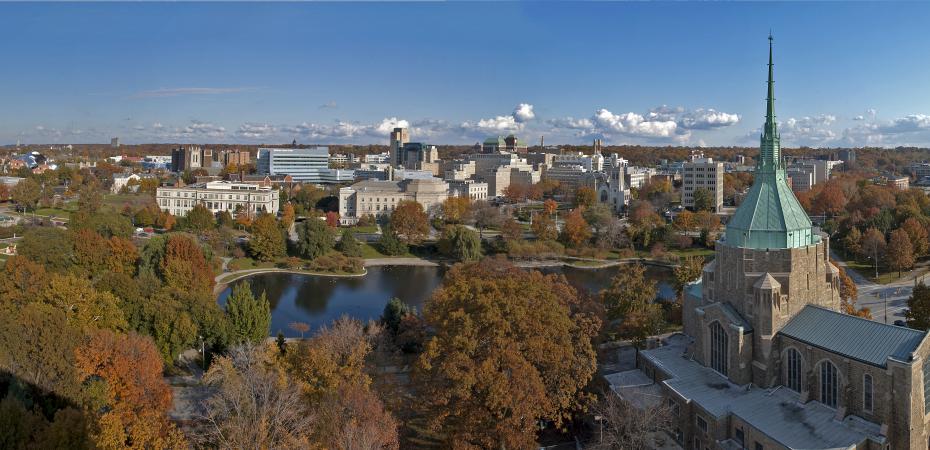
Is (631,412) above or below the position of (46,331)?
below

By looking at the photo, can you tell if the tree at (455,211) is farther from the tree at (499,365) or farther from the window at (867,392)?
the window at (867,392)

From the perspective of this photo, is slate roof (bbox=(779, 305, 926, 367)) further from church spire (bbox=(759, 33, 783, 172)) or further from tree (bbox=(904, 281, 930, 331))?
tree (bbox=(904, 281, 930, 331))

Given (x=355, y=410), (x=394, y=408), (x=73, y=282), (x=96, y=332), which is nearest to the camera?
(x=355, y=410)

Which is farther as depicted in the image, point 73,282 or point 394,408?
point 73,282

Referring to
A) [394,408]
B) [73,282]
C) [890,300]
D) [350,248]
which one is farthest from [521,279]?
[350,248]

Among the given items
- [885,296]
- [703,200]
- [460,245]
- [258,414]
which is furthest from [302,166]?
[258,414]

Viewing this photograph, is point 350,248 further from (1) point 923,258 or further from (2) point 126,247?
(1) point 923,258

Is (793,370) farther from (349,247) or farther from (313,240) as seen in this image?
(313,240)
